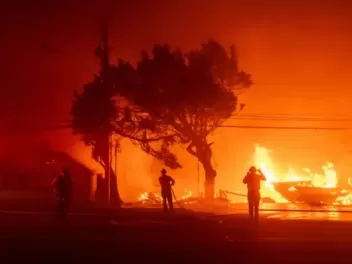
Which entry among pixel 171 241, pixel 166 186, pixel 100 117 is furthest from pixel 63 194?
pixel 100 117

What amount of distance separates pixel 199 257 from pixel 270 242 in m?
2.95

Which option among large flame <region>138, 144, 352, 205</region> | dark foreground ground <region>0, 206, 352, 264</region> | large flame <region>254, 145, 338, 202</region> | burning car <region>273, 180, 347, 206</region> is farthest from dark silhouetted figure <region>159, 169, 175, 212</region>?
large flame <region>254, 145, 338, 202</region>

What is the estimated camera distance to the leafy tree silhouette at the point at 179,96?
3353 centimetres

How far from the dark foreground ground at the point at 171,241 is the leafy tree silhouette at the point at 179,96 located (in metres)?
14.5

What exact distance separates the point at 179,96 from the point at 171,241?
21.2 meters

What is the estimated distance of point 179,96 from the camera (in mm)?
33469

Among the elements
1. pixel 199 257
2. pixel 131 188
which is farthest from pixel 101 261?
pixel 131 188

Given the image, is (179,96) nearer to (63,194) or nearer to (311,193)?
(311,193)

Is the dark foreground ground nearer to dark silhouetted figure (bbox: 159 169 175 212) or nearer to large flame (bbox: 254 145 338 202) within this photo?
dark silhouetted figure (bbox: 159 169 175 212)

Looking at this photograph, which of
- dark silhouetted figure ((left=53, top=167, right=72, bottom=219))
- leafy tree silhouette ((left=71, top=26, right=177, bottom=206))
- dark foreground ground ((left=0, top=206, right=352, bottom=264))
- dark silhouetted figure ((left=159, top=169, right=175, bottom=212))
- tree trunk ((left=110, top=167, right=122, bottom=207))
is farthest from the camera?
leafy tree silhouette ((left=71, top=26, right=177, bottom=206))

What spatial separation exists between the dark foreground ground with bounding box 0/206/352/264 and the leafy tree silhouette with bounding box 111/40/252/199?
47.7ft

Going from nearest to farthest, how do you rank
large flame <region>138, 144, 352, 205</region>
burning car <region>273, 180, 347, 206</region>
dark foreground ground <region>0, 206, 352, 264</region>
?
dark foreground ground <region>0, 206, 352, 264</region>
burning car <region>273, 180, 347, 206</region>
large flame <region>138, 144, 352, 205</region>

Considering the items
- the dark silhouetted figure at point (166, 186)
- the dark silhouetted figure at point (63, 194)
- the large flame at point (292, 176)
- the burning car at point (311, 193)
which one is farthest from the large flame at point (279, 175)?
the dark silhouetted figure at point (63, 194)

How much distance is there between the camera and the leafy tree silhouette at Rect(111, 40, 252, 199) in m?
33.5
